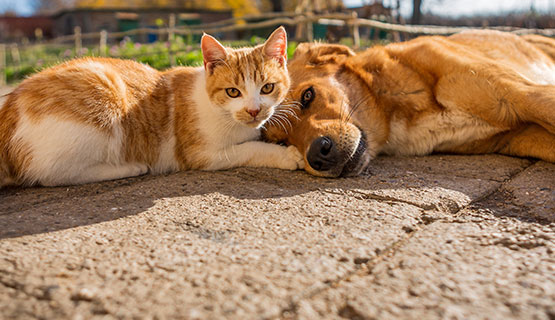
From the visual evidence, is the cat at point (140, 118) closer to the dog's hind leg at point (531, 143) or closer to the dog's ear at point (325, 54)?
the dog's ear at point (325, 54)

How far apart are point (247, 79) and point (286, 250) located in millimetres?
1617

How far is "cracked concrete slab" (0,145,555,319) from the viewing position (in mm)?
1218

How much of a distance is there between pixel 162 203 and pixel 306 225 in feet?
2.72

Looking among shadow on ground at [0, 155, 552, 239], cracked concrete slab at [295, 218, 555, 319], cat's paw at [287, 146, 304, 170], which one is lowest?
shadow on ground at [0, 155, 552, 239]

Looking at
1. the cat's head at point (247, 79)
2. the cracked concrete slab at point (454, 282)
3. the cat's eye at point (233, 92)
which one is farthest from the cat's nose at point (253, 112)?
the cracked concrete slab at point (454, 282)

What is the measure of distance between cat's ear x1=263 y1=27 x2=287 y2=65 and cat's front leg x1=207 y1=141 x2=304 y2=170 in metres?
0.64

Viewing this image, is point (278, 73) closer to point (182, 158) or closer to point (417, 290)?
point (182, 158)

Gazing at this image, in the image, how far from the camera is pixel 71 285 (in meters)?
1.33

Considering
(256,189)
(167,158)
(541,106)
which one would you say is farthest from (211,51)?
(541,106)

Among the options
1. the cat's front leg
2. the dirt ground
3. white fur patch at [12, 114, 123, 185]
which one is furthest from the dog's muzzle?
white fur patch at [12, 114, 123, 185]

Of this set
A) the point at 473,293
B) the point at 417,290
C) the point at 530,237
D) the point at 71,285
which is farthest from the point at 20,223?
the point at 530,237

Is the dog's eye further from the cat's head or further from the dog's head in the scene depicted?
the cat's head

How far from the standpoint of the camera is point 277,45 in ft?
10.1

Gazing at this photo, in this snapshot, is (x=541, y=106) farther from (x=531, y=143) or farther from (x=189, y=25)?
(x=189, y=25)
